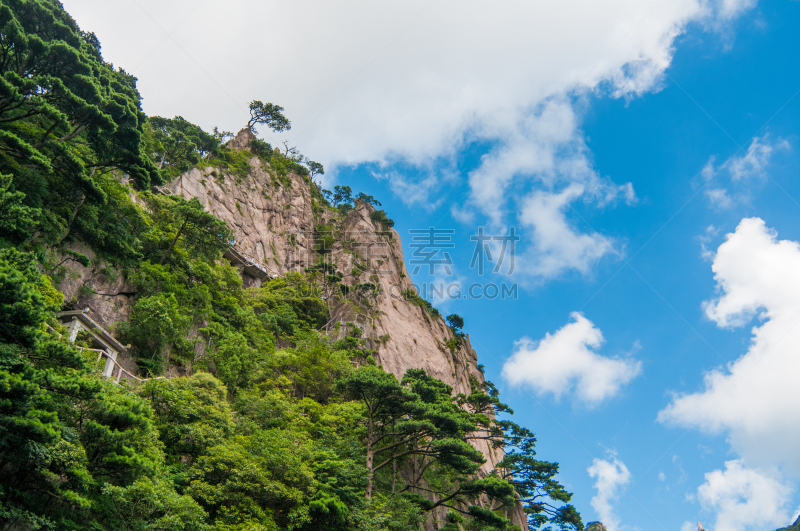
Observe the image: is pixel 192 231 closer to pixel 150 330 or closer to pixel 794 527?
pixel 150 330

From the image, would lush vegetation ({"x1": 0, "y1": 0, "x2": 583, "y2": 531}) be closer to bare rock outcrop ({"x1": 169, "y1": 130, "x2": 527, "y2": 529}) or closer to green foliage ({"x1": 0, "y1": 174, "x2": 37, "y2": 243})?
green foliage ({"x1": 0, "y1": 174, "x2": 37, "y2": 243})

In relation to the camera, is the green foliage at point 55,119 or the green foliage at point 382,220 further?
the green foliage at point 382,220

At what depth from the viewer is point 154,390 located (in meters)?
13.7

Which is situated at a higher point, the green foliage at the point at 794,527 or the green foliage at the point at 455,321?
the green foliage at the point at 455,321

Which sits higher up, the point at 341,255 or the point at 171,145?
the point at 171,145

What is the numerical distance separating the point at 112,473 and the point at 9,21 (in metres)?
13.1

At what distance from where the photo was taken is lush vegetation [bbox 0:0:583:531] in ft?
30.1

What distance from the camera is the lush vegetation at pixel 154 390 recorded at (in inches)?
361

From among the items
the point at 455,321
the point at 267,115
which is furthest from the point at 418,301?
the point at 267,115

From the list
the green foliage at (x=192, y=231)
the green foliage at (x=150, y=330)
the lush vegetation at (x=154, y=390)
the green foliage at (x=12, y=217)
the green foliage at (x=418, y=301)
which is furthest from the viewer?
the green foliage at (x=418, y=301)

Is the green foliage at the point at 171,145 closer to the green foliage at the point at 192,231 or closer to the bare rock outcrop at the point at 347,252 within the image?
the bare rock outcrop at the point at 347,252

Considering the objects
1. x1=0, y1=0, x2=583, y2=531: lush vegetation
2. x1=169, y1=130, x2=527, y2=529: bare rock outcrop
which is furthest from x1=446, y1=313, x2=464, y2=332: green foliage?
x1=0, y1=0, x2=583, y2=531: lush vegetation

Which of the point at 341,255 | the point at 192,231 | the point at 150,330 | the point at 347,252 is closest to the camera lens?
the point at 150,330

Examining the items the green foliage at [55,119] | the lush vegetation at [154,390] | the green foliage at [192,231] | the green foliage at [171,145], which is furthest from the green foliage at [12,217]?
the green foliage at [171,145]
